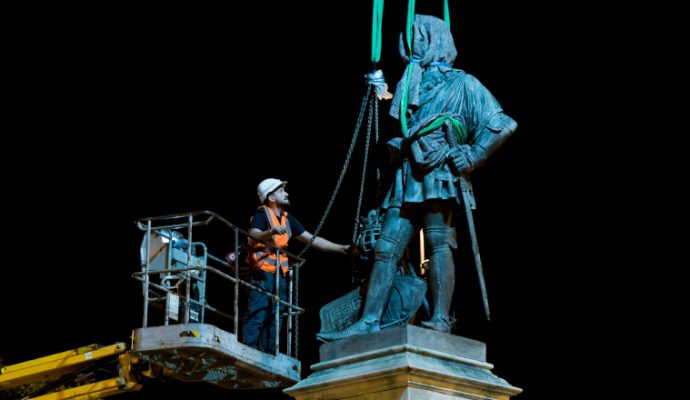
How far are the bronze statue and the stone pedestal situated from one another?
0.18 m

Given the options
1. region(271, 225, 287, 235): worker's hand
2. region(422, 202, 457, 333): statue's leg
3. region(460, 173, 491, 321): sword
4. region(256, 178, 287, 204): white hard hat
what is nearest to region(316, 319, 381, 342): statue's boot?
region(422, 202, 457, 333): statue's leg

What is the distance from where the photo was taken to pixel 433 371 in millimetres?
7434

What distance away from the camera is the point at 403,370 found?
735 cm

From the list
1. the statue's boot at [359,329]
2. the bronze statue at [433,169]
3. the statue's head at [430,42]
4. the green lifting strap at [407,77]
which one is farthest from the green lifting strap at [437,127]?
the statue's boot at [359,329]

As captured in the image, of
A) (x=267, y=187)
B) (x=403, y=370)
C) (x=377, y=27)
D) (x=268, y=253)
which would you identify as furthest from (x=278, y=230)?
(x=403, y=370)

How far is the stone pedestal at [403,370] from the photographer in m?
7.43

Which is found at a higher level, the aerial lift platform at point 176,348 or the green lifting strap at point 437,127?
the green lifting strap at point 437,127

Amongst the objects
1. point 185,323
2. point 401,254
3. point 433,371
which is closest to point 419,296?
point 401,254

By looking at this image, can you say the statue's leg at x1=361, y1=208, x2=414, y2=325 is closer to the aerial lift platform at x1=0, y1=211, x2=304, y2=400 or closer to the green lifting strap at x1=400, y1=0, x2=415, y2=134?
the green lifting strap at x1=400, y1=0, x2=415, y2=134

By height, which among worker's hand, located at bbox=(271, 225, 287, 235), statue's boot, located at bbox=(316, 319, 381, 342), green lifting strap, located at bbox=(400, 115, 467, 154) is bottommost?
statue's boot, located at bbox=(316, 319, 381, 342)

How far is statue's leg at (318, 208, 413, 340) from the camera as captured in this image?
804cm

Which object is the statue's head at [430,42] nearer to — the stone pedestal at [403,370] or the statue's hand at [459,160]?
the statue's hand at [459,160]

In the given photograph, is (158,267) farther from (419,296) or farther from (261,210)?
(419,296)

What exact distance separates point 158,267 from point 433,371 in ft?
11.5
